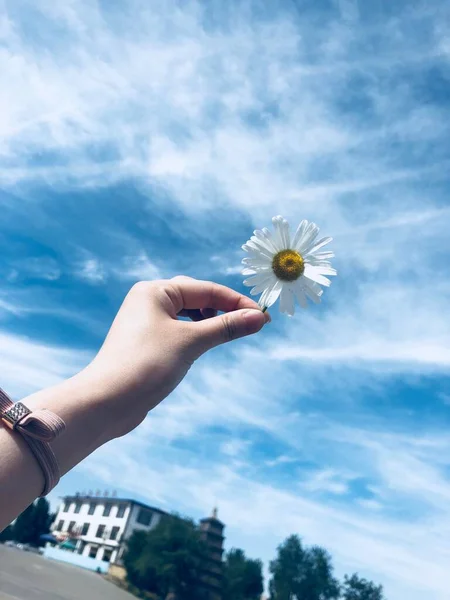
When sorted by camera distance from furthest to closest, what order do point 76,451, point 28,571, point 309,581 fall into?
point 309,581 → point 28,571 → point 76,451

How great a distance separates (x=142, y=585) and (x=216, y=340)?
7411 cm

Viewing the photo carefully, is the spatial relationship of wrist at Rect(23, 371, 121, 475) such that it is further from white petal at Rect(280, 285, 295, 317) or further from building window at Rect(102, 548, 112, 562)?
building window at Rect(102, 548, 112, 562)

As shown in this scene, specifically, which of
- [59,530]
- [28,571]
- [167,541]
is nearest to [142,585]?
[167,541]

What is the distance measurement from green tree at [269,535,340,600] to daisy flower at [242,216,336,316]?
289 ft

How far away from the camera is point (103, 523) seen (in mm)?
94500

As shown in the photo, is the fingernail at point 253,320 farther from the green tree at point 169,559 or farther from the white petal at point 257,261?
the green tree at point 169,559

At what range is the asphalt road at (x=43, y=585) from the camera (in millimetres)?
39656

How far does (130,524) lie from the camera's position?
288 ft

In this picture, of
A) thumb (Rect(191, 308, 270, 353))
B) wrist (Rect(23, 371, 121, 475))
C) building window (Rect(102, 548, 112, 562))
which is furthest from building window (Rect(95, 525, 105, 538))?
wrist (Rect(23, 371, 121, 475))

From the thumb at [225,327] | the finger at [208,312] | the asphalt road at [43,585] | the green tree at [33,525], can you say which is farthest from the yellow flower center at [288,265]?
the green tree at [33,525]

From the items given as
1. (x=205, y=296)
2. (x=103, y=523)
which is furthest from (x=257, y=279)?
(x=103, y=523)

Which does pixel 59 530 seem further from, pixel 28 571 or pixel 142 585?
pixel 28 571

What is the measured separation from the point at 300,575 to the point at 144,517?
26.3 m

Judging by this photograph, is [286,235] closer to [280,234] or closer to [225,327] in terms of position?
[280,234]
